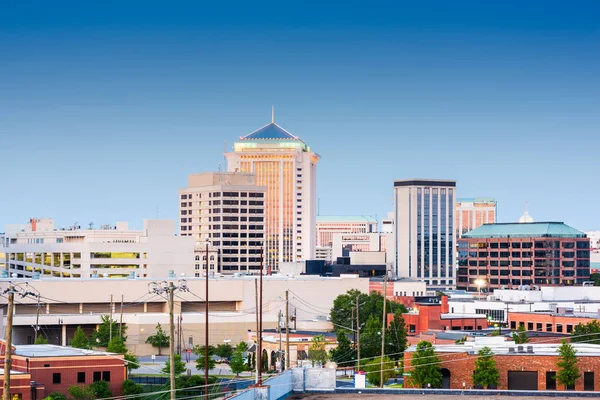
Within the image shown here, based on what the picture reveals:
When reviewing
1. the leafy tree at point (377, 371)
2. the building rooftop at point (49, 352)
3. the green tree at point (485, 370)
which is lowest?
the leafy tree at point (377, 371)

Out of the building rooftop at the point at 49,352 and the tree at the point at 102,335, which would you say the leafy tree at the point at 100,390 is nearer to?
the building rooftop at the point at 49,352

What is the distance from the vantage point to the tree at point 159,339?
122 meters

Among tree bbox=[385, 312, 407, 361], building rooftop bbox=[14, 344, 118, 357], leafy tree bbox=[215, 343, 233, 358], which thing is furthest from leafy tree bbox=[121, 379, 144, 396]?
leafy tree bbox=[215, 343, 233, 358]

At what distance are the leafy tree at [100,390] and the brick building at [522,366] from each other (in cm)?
1950

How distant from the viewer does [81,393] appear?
236 ft

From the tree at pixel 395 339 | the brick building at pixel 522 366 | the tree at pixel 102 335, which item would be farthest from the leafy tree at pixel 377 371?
the tree at pixel 102 335

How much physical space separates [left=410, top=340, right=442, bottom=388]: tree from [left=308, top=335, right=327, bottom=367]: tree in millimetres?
28516

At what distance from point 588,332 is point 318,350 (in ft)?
76.1

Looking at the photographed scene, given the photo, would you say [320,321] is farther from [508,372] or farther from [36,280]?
[508,372]

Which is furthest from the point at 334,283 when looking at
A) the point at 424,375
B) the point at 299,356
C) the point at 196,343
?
the point at 424,375

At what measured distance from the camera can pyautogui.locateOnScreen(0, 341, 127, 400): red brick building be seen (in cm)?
7275

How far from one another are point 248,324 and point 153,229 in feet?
207

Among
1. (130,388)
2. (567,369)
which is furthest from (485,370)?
(130,388)

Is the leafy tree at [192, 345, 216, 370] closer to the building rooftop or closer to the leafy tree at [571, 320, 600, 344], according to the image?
the building rooftop
